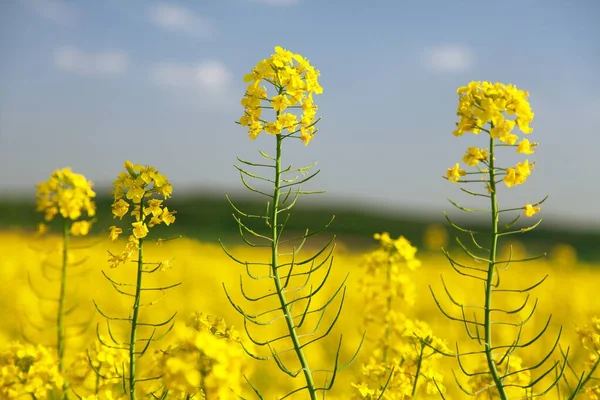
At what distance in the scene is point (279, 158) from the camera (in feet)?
9.00

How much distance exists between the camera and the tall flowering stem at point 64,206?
149 inches

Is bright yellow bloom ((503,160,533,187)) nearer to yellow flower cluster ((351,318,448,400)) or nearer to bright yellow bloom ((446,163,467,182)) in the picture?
bright yellow bloom ((446,163,467,182))

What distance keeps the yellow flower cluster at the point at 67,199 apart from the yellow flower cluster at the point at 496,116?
7.46ft

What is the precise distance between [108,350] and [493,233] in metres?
2.14

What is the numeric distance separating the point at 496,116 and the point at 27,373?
269cm

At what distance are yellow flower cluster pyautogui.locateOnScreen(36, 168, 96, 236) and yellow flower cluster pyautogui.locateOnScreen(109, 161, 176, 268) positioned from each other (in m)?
1.07

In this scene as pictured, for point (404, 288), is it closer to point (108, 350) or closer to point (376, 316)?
point (376, 316)

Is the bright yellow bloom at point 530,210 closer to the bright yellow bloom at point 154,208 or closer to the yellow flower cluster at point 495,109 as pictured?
the yellow flower cluster at point 495,109

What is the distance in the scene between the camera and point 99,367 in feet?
11.5

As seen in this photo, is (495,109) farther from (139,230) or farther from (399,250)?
(399,250)

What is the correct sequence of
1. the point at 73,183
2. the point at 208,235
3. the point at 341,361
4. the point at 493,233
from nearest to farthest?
the point at 493,233 < the point at 73,183 < the point at 341,361 < the point at 208,235

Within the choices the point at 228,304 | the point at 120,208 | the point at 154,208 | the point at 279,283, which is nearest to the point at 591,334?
the point at 279,283

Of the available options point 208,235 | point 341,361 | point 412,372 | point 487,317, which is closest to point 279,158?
point 487,317

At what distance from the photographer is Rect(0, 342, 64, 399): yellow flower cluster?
3.33m
